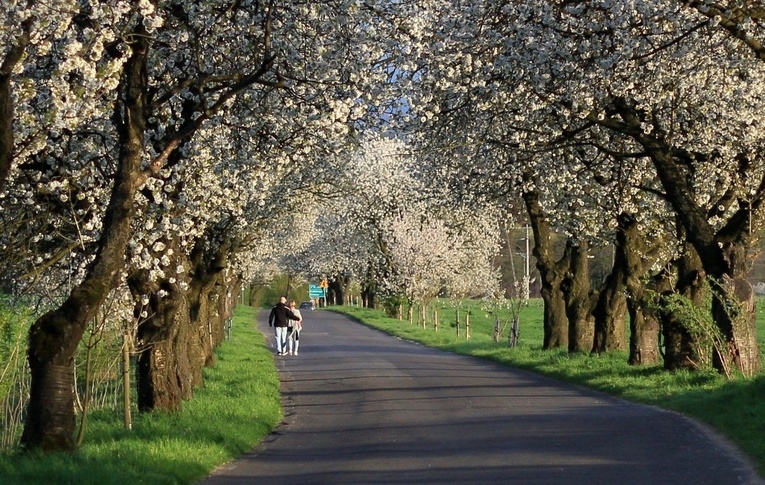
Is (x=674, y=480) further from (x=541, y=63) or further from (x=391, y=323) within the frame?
(x=391, y=323)

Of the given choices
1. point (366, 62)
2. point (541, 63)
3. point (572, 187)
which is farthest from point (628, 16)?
point (572, 187)

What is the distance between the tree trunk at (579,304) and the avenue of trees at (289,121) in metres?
5.31

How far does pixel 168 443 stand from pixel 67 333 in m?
2.03

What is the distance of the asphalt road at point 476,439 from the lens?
1134cm

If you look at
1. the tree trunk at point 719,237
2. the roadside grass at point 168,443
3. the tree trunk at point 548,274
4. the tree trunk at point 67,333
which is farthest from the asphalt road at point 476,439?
the tree trunk at point 548,274

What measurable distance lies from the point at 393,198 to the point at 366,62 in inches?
2058

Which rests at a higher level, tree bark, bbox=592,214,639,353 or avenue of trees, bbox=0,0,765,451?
avenue of trees, bbox=0,0,765,451

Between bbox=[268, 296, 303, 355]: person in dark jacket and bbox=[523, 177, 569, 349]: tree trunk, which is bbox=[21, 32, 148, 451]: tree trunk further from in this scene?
bbox=[268, 296, 303, 355]: person in dark jacket

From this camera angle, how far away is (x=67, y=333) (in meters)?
11.9

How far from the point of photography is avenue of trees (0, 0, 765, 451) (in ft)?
39.9

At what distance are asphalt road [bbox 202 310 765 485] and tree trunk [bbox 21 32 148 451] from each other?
169 cm

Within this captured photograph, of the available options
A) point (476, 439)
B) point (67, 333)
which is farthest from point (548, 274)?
point (67, 333)

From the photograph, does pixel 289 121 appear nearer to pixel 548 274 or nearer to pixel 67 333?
pixel 67 333

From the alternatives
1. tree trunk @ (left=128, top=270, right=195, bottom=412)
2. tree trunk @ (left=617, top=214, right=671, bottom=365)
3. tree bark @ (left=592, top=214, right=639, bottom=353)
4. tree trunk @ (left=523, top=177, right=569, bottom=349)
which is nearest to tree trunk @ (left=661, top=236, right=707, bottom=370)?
tree trunk @ (left=617, top=214, right=671, bottom=365)
